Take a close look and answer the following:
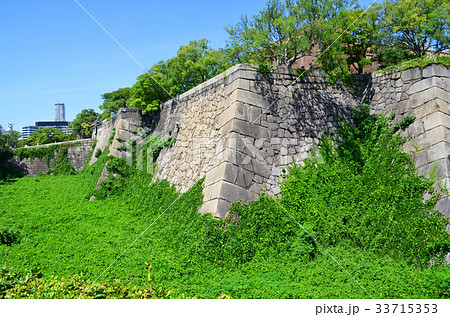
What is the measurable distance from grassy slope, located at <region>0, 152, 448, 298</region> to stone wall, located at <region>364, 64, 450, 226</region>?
2412 mm

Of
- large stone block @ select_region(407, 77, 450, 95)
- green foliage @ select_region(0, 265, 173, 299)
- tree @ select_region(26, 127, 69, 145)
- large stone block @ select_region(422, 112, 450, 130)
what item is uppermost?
tree @ select_region(26, 127, 69, 145)

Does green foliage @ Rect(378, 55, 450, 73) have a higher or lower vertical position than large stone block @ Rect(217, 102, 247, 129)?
higher

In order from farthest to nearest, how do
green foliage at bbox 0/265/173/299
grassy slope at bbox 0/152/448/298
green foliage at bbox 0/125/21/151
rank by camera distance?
green foliage at bbox 0/125/21/151 → grassy slope at bbox 0/152/448/298 → green foliage at bbox 0/265/173/299

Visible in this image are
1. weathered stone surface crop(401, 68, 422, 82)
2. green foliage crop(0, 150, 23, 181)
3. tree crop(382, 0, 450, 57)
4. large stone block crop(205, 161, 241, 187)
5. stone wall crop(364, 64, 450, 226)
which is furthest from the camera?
green foliage crop(0, 150, 23, 181)

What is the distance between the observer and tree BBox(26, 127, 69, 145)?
158 feet

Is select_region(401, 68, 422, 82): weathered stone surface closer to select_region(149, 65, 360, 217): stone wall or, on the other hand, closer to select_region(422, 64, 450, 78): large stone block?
select_region(422, 64, 450, 78): large stone block

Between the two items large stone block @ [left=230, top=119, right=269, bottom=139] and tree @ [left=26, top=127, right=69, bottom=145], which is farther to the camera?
tree @ [left=26, top=127, right=69, bottom=145]

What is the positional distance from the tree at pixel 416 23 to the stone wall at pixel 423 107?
5626mm

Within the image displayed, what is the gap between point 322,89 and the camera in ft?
34.5

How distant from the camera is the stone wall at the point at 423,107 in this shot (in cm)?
843

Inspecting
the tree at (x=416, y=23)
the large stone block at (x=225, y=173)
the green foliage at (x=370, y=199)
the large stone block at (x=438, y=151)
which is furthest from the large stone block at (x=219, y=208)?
the tree at (x=416, y=23)

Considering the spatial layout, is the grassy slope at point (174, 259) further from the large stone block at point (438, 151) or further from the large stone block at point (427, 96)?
the large stone block at point (427, 96)

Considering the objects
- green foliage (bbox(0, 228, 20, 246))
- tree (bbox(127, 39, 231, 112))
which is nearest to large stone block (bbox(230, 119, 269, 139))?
green foliage (bbox(0, 228, 20, 246))
